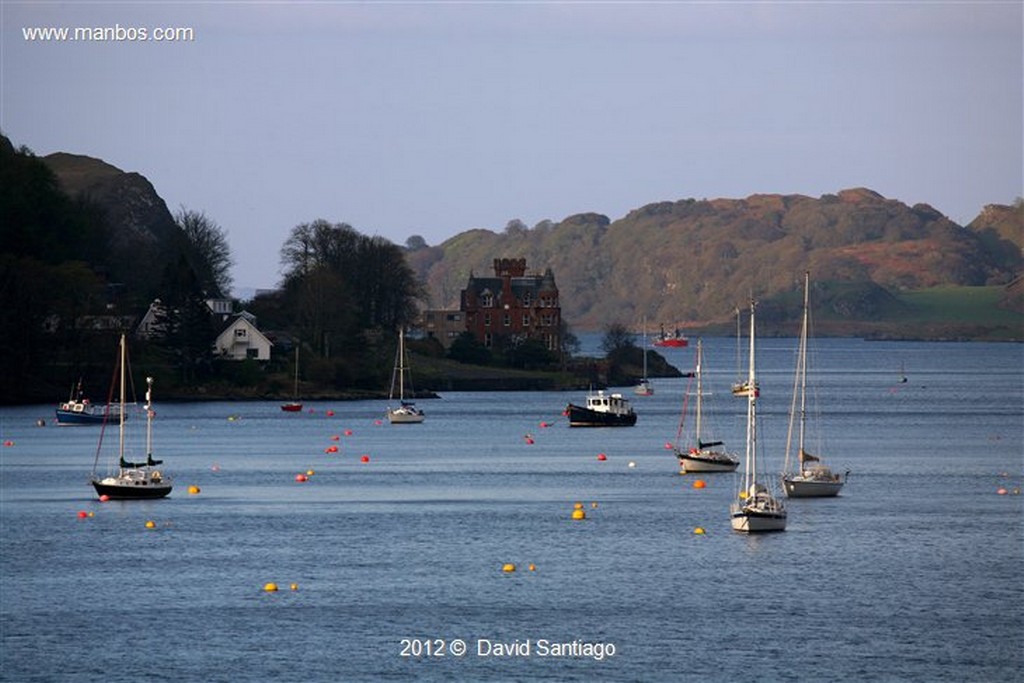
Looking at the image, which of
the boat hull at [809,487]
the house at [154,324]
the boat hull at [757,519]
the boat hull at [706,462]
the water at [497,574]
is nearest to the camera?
the water at [497,574]

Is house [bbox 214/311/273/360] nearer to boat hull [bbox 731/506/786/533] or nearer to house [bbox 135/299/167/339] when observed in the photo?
house [bbox 135/299/167/339]

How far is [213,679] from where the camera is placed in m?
46.9

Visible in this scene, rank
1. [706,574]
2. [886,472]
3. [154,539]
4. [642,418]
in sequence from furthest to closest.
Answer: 1. [642,418]
2. [886,472]
3. [154,539]
4. [706,574]

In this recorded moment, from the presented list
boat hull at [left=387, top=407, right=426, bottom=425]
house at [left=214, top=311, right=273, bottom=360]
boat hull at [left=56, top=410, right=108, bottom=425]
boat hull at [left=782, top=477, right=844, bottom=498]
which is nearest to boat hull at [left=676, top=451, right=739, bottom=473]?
boat hull at [left=782, top=477, right=844, bottom=498]

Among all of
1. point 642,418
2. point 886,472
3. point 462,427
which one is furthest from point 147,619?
point 642,418

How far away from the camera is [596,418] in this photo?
142750mm

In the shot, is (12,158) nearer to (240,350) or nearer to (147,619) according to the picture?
(240,350)

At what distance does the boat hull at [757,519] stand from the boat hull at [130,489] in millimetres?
28685

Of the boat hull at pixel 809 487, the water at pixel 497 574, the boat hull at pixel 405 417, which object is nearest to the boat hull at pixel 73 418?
the boat hull at pixel 405 417

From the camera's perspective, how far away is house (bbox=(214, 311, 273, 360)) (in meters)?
179

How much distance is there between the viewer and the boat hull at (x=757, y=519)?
7094cm

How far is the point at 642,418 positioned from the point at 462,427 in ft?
72.5

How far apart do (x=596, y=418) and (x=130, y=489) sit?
2482 inches

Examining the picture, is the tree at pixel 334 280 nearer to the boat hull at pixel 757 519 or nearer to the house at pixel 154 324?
the house at pixel 154 324
